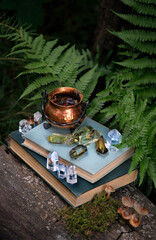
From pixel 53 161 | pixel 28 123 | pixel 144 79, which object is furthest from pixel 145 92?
pixel 53 161

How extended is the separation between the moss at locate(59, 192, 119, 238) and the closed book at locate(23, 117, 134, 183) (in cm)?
16

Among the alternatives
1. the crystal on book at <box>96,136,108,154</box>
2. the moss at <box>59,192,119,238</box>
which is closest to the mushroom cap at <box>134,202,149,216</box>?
the moss at <box>59,192,119,238</box>

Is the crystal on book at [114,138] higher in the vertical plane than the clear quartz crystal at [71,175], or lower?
higher

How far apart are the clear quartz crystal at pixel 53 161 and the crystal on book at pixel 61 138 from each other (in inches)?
5.4

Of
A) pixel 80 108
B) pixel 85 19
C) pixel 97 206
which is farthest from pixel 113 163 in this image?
pixel 85 19

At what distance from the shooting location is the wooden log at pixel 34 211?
1.51 m

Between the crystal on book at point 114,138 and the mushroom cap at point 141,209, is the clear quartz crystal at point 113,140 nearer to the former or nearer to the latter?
the crystal on book at point 114,138

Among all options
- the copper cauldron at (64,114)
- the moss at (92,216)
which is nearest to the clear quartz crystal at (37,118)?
the copper cauldron at (64,114)

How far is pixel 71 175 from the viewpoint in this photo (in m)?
1.56

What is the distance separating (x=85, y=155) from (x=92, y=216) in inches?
13.8

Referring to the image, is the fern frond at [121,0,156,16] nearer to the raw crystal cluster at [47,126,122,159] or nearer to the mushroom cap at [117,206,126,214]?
the raw crystal cluster at [47,126,122,159]

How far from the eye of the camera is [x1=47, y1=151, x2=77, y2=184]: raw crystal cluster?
5.13ft

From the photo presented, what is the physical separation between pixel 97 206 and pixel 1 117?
2.00m

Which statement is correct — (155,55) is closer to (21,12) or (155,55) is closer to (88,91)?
(88,91)
